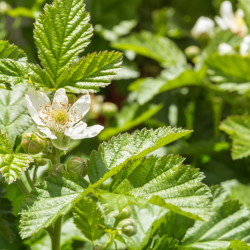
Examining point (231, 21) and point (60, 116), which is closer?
point (60, 116)

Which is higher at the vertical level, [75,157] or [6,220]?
[75,157]

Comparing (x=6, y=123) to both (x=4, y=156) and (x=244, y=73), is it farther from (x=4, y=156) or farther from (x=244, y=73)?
(x=244, y=73)

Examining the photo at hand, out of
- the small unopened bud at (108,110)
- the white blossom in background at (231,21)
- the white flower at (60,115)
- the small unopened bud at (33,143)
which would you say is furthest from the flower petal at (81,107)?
the white blossom in background at (231,21)

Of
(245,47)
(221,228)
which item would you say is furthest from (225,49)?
(221,228)

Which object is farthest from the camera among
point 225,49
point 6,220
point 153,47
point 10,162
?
point 153,47

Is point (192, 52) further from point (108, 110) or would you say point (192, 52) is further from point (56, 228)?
point (56, 228)

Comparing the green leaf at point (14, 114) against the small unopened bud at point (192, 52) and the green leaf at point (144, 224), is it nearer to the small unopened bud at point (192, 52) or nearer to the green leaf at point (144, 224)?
the green leaf at point (144, 224)

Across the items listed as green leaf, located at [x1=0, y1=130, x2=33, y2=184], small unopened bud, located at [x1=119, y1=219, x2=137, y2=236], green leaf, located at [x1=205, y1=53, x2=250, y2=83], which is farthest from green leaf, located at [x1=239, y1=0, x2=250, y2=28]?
green leaf, located at [x1=0, y1=130, x2=33, y2=184]
